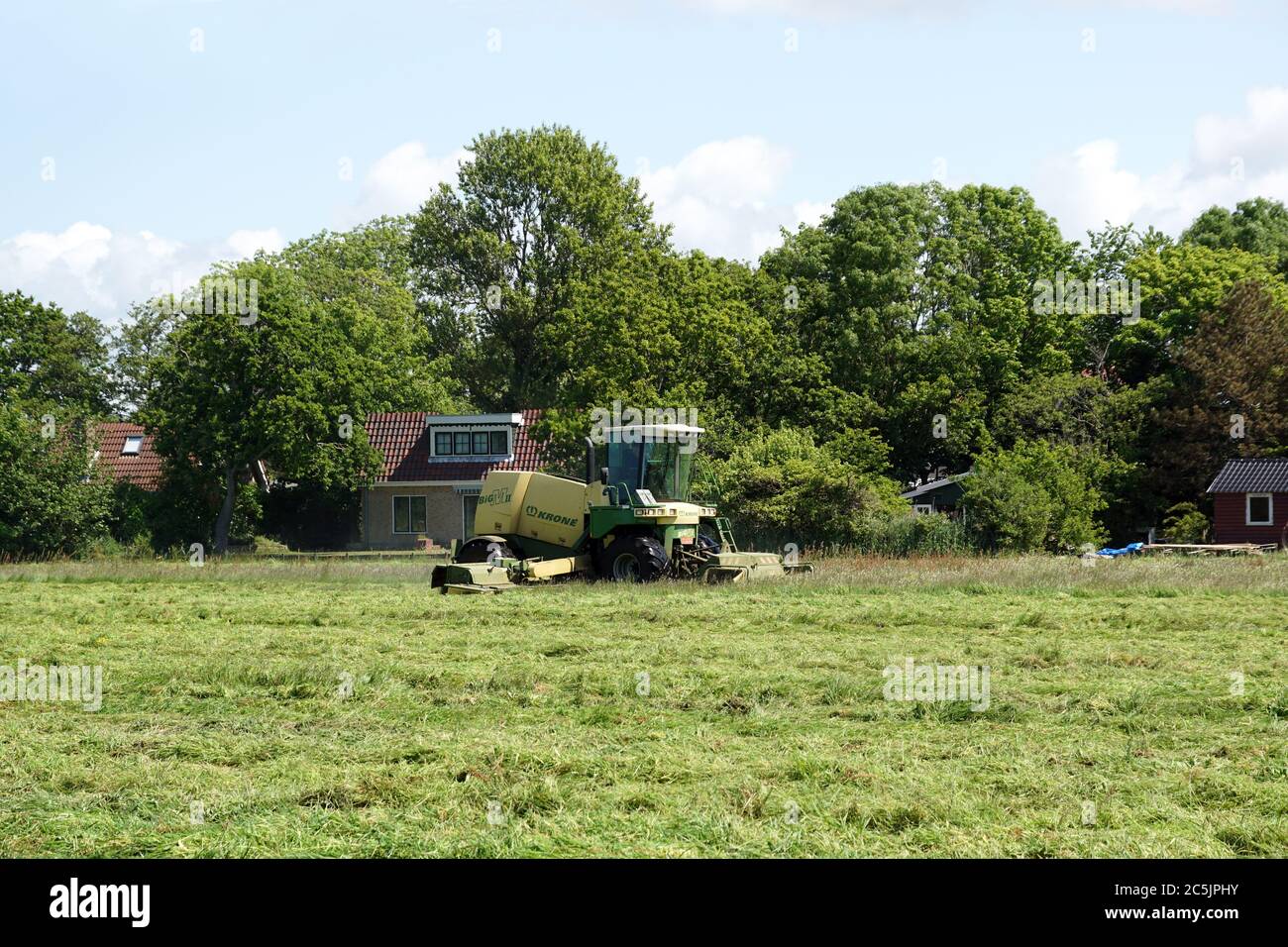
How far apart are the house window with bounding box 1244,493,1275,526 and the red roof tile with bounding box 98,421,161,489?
35.7 m

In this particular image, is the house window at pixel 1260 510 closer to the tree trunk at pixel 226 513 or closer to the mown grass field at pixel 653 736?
the mown grass field at pixel 653 736

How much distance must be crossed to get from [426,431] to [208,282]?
1093 centimetres

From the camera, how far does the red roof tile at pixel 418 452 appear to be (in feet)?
177

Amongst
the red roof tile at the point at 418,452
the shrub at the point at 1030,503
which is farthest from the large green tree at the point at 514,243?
the shrub at the point at 1030,503

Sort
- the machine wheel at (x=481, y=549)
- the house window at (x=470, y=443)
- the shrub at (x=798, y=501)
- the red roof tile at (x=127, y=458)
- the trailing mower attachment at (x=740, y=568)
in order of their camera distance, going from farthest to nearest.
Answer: the house window at (x=470, y=443)
the red roof tile at (x=127, y=458)
the shrub at (x=798, y=501)
the machine wheel at (x=481, y=549)
the trailing mower attachment at (x=740, y=568)

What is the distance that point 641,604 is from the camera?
22109 millimetres

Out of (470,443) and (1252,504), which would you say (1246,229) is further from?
(470,443)

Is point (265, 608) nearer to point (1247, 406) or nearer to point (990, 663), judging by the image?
point (990, 663)

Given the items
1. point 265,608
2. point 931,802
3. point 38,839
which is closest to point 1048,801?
point 931,802

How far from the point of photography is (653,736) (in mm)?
10531

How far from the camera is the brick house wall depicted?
42406 millimetres

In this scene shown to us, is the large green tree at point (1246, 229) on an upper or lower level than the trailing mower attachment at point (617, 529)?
upper

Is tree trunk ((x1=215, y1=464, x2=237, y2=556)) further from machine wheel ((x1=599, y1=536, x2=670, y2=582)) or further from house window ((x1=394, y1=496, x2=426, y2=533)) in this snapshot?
machine wheel ((x1=599, y1=536, x2=670, y2=582))

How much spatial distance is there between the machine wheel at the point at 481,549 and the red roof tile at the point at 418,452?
2415 centimetres
